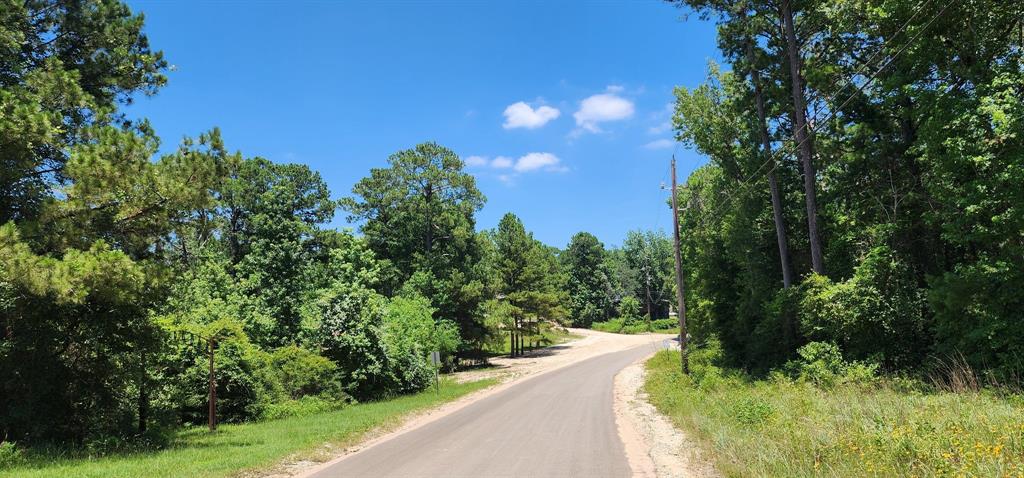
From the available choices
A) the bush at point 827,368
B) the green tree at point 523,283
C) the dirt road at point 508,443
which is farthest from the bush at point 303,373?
the green tree at point 523,283

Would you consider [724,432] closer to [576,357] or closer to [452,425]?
[452,425]

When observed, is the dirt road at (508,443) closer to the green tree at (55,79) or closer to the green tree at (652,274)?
the green tree at (55,79)

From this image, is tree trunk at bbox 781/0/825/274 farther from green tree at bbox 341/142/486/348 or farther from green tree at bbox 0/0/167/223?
green tree at bbox 341/142/486/348

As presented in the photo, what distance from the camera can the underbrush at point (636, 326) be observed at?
81.9 meters

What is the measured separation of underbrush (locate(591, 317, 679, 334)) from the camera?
8188 cm

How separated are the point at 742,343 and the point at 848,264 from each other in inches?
364

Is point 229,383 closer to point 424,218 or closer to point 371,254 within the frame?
point 371,254

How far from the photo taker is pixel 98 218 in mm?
11391

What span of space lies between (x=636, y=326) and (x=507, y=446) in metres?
75.2

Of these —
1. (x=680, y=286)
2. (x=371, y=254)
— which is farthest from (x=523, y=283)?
(x=680, y=286)

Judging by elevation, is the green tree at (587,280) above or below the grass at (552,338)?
above

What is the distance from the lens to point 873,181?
18125mm

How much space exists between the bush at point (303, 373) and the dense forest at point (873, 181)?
718 inches

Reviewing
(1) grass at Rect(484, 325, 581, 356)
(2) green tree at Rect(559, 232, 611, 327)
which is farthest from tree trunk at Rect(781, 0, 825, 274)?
(2) green tree at Rect(559, 232, 611, 327)
